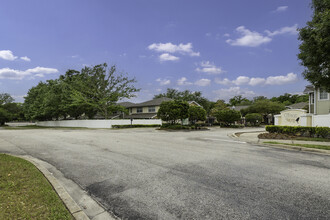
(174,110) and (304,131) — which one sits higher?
(174,110)

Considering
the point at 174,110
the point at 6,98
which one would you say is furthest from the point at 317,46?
the point at 6,98

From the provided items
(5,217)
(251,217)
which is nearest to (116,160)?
(5,217)

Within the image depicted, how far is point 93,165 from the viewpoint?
20.6 feet

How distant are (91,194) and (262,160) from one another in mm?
6079

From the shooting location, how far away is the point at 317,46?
393 inches

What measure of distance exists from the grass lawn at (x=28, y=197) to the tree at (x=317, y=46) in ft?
42.1

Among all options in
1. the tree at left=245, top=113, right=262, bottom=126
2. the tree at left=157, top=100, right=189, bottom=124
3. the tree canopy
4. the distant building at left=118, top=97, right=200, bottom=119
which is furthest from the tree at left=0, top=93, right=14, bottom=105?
the tree at left=245, top=113, right=262, bottom=126

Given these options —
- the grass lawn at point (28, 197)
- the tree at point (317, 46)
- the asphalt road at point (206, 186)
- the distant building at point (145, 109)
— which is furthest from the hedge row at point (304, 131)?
the distant building at point (145, 109)

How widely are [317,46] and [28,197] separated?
1386 centimetres

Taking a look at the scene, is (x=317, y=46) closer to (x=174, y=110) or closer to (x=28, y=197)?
(x=28, y=197)

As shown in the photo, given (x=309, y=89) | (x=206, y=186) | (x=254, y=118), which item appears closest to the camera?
(x=206, y=186)

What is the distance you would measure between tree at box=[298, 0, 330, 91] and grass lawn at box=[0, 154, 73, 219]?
12.8m

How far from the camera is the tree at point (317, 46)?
9.38 metres

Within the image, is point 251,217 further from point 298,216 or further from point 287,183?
point 287,183
